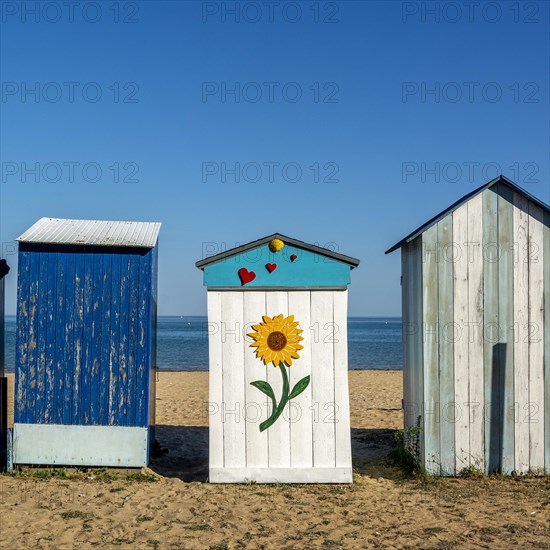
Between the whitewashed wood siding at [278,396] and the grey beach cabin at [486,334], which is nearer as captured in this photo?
the whitewashed wood siding at [278,396]

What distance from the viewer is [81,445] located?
797 centimetres

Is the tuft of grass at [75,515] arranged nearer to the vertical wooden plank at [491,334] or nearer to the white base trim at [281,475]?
the white base trim at [281,475]

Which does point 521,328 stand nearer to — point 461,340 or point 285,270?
point 461,340

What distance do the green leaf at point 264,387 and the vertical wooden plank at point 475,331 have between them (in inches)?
93.5

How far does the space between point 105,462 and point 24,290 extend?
2317 mm

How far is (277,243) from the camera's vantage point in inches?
298

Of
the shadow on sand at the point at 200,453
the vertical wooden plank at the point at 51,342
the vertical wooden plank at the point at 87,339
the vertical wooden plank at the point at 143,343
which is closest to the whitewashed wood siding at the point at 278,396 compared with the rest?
the shadow on sand at the point at 200,453

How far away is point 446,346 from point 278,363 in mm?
2031

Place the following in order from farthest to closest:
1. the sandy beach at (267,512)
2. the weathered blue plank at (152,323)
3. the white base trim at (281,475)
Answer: the weathered blue plank at (152,323) < the white base trim at (281,475) < the sandy beach at (267,512)

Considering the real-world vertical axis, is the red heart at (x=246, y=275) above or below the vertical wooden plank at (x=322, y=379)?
above

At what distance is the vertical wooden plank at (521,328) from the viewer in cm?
788

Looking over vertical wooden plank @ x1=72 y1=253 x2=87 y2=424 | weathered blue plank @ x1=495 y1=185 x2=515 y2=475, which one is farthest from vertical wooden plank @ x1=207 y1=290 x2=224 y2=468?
weathered blue plank @ x1=495 y1=185 x2=515 y2=475

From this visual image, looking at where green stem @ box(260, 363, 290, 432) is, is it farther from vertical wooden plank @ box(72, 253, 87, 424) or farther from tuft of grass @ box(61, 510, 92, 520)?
vertical wooden plank @ box(72, 253, 87, 424)

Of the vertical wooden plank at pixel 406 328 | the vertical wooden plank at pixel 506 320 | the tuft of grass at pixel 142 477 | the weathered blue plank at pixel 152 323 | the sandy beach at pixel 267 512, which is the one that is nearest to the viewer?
the sandy beach at pixel 267 512
